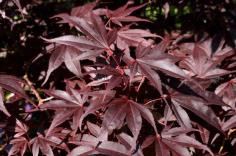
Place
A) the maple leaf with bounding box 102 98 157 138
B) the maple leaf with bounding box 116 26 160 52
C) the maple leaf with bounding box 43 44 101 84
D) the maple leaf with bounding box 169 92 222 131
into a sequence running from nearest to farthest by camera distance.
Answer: the maple leaf with bounding box 102 98 157 138 → the maple leaf with bounding box 169 92 222 131 → the maple leaf with bounding box 43 44 101 84 → the maple leaf with bounding box 116 26 160 52

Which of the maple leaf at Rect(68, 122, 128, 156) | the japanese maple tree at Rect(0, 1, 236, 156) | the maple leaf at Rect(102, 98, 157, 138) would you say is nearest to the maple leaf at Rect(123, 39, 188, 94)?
the japanese maple tree at Rect(0, 1, 236, 156)

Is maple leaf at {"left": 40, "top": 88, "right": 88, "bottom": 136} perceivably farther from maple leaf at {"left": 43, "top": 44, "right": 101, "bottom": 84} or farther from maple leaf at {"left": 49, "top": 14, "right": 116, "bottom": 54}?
maple leaf at {"left": 49, "top": 14, "right": 116, "bottom": 54}

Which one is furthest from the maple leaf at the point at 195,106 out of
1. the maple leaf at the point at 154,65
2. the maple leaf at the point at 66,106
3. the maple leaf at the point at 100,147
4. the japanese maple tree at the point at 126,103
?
the maple leaf at the point at 66,106

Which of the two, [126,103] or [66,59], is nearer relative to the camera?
[126,103]

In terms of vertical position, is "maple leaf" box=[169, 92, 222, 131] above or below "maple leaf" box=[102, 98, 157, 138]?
below

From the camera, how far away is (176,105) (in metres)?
1.83

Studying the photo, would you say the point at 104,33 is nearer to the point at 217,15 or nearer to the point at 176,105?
the point at 176,105

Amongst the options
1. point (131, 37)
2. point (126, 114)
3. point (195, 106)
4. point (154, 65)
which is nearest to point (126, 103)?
point (126, 114)

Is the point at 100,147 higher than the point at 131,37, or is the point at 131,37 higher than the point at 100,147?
the point at 131,37

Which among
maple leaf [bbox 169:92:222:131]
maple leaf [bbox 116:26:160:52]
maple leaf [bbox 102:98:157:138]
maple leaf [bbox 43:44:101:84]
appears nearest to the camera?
maple leaf [bbox 102:98:157:138]

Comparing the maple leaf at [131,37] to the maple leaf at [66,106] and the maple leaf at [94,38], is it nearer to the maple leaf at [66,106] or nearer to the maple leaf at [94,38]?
the maple leaf at [94,38]

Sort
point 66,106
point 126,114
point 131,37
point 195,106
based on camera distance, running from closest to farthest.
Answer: point 126,114, point 195,106, point 66,106, point 131,37

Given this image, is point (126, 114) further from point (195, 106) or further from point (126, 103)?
point (195, 106)

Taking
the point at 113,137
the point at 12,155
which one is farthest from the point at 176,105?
the point at 12,155
